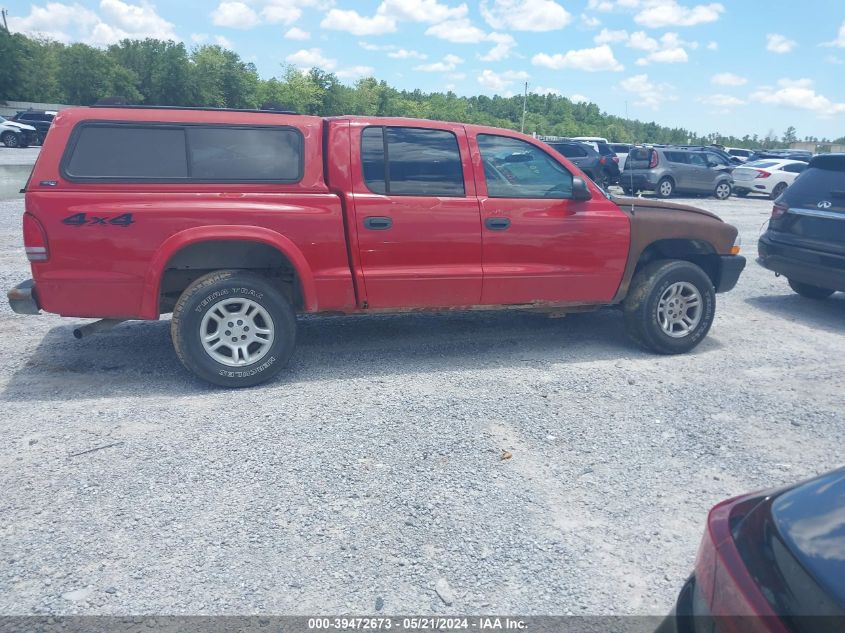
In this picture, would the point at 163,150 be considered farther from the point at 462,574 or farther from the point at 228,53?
the point at 228,53

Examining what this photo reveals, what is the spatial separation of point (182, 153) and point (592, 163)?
17190mm

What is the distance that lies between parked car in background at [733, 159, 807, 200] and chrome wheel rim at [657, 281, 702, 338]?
1949 centimetres

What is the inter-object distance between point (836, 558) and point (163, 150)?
464cm

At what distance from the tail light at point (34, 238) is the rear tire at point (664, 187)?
1925 cm

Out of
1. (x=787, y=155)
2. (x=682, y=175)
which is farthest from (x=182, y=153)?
(x=787, y=155)

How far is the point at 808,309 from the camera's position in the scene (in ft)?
25.9

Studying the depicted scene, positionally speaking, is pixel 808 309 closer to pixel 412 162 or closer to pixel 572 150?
pixel 412 162

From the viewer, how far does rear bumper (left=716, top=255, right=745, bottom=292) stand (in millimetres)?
6156

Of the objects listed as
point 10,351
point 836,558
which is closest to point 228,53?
point 10,351

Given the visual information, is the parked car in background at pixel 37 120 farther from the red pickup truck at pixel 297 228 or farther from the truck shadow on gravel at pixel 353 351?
the red pickup truck at pixel 297 228

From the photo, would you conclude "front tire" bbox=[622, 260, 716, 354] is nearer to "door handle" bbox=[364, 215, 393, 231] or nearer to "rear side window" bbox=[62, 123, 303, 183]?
"door handle" bbox=[364, 215, 393, 231]

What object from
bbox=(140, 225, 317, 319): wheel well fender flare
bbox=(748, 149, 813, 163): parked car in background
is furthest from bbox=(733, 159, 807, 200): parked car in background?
→ bbox=(140, 225, 317, 319): wheel well fender flare

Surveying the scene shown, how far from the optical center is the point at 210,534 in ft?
10.4

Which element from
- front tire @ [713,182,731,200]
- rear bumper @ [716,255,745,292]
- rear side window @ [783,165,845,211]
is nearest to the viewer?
rear bumper @ [716,255,745,292]
